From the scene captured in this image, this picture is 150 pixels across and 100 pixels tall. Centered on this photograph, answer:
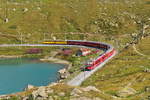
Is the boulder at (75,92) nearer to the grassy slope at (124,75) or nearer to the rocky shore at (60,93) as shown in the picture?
the rocky shore at (60,93)

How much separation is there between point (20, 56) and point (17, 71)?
35687mm

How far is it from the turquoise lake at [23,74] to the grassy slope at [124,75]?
26.3m

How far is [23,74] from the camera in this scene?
151 m

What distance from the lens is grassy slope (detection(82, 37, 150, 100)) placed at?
90375mm

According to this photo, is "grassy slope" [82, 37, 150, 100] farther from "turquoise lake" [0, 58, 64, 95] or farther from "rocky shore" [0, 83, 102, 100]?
"turquoise lake" [0, 58, 64, 95]

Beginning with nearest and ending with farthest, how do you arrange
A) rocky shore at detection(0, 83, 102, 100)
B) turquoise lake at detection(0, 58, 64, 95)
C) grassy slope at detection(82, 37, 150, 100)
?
rocky shore at detection(0, 83, 102, 100)
grassy slope at detection(82, 37, 150, 100)
turquoise lake at detection(0, 58, 64, 95)

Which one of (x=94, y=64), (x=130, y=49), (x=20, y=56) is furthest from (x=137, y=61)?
(x=20, y=56)

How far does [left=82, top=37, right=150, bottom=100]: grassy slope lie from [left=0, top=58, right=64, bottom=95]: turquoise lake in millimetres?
26285

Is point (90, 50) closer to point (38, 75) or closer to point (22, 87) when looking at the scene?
point (38, 75)

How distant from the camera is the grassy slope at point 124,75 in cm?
9038

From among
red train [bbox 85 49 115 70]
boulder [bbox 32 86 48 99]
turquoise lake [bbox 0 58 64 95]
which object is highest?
boulder [bbox 32 86 48 99]

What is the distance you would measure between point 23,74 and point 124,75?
190 feet

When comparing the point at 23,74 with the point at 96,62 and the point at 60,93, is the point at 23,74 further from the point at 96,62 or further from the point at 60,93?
the point at 60,93

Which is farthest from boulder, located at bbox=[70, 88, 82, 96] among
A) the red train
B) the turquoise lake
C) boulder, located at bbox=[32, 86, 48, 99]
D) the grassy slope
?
the red train
